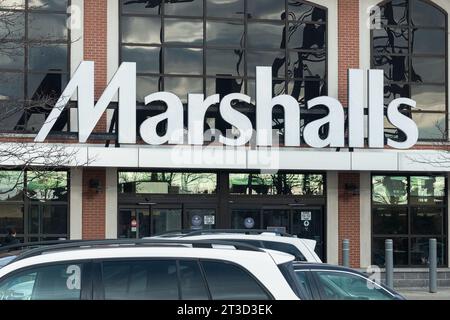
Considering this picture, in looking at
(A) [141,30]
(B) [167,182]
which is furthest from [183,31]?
(B) [167,182]

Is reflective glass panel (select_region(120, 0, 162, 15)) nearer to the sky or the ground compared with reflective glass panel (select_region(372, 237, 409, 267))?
nearer to the sky

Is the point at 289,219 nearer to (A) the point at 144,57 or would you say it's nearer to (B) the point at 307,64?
(B) the point at 307,64

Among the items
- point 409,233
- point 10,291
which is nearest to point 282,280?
point 10,291

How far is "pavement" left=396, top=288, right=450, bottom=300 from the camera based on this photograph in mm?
16953

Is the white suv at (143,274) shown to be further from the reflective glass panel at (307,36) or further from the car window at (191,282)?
the reflective glass panel at (307,36)

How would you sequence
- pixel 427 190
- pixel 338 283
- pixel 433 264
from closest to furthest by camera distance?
pixel 338 283 → pixel 433 264 → pixel 427 190

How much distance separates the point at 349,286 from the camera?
22.8 feet

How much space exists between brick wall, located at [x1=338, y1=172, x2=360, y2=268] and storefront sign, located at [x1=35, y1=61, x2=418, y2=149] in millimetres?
1542

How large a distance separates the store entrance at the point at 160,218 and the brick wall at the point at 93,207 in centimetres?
59

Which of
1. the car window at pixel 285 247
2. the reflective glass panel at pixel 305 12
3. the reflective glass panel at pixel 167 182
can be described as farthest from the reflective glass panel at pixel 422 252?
the car window at pixel 285 247

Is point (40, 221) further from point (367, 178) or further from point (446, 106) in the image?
point (446, 106)

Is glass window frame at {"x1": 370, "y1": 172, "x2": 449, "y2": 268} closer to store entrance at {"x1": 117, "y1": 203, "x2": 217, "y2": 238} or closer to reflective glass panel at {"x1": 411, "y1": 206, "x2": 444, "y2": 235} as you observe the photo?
reflective glass panel at {"x1": 411, "y1": 206, "x2": 444, "y2": 235}

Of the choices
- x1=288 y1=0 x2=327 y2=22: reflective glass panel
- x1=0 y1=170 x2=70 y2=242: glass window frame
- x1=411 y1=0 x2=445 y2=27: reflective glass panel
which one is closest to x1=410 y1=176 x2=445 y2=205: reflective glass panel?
x1=411 y1=0 x2=445 y2=27: reflective glass panel

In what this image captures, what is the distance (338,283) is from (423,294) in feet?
38.8
